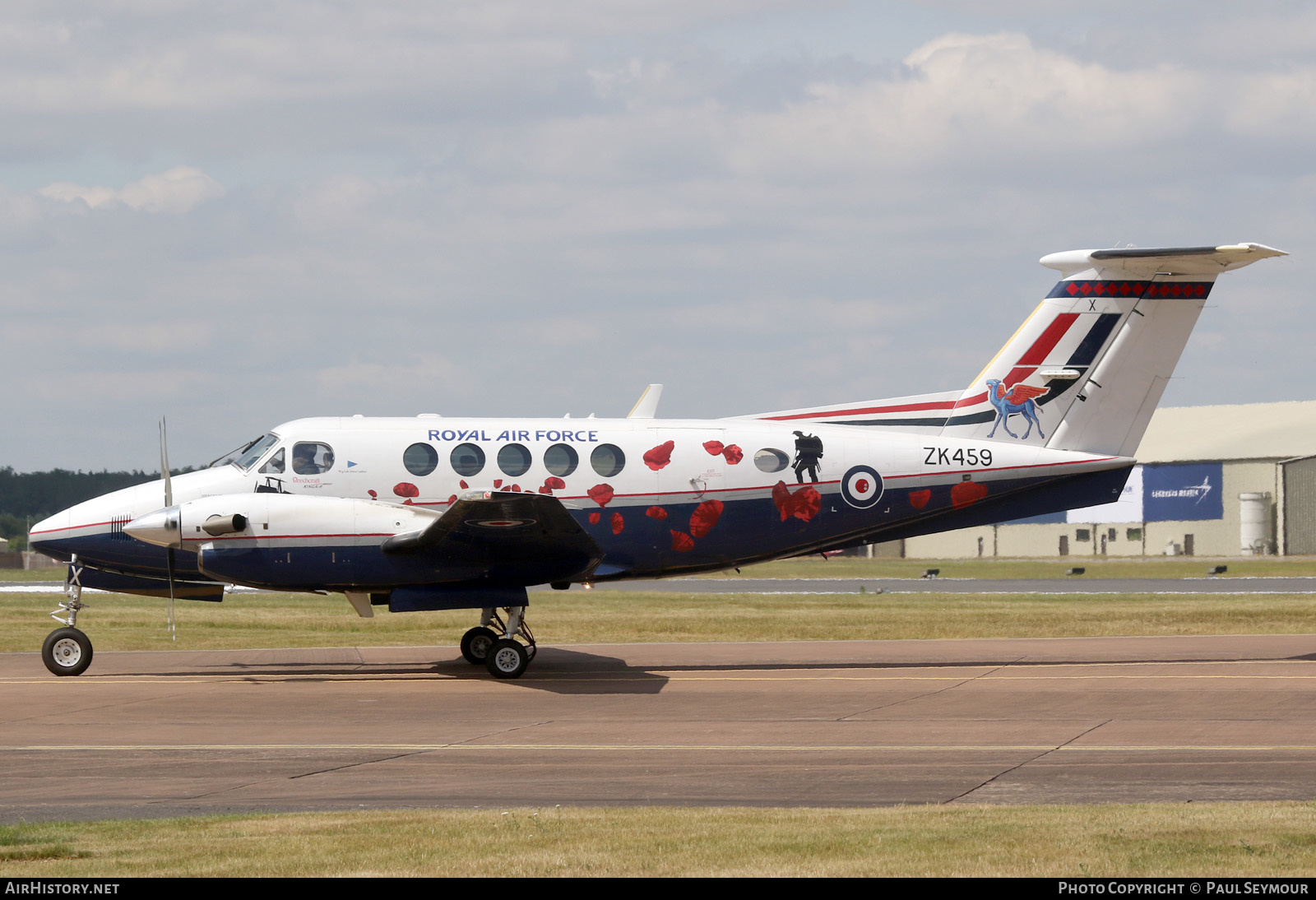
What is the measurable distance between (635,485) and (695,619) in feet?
37.1

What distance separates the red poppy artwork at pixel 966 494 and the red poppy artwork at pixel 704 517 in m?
3.46

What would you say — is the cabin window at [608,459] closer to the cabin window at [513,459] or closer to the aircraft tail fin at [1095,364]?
the cabin window at [513,459]

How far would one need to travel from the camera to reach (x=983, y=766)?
11.2 metres

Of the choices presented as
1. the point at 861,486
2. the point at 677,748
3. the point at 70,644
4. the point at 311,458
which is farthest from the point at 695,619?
the point at 677,748

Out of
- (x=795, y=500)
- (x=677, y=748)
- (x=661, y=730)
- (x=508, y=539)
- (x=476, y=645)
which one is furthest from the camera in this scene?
(x=476, y=645)

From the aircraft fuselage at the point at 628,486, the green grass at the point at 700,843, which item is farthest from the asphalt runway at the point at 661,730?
the aircraft fuselage at the point at 628,486

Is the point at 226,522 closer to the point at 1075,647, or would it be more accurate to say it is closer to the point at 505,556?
the point at 505,556

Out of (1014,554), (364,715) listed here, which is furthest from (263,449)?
(1014,554)

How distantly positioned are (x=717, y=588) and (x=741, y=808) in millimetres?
36596

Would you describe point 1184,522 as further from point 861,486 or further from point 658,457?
point 658,457

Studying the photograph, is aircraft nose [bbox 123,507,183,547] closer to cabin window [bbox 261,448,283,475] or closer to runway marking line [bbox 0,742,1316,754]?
cabin window [bbox 261,448,283,475]

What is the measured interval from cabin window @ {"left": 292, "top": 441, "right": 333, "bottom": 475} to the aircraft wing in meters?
1.61

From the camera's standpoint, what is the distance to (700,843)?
25.8 feet

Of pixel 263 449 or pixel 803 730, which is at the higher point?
pixel 263 449
